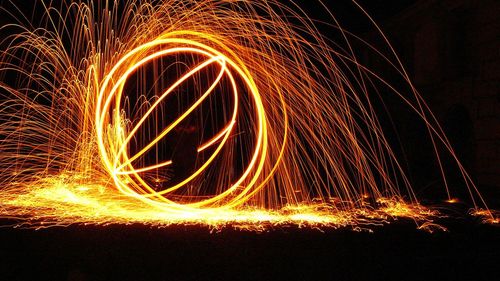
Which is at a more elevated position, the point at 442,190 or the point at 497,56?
the point at 497,56

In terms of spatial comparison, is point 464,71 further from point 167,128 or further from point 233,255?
point 233,255

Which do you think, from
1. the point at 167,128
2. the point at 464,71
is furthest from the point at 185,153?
the point at 464,71

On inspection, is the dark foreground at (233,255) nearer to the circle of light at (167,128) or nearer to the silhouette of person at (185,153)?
the circle of light at (167,128)

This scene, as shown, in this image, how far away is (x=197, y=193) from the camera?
9.46m

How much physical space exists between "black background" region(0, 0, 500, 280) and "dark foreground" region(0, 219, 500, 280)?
0.03 ft

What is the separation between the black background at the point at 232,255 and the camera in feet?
15.9

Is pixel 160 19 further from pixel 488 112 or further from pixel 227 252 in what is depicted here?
pixel 488 112

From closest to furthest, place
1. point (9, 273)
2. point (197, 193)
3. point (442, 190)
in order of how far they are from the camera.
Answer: point (9, 273), point (197, 193), point (442, 190)

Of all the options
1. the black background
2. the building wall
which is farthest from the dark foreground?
the building wall

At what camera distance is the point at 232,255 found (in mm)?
5043

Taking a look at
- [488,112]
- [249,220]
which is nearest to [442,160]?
[488,112]

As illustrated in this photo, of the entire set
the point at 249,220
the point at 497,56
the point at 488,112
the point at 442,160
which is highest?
the point at 497,56

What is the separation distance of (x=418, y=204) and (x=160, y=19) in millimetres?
5470

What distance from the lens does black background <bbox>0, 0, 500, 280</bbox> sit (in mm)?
4844
